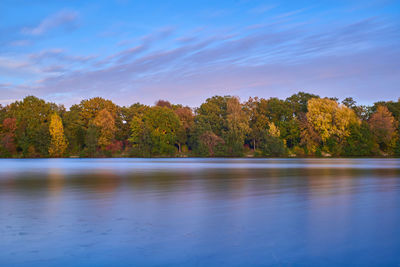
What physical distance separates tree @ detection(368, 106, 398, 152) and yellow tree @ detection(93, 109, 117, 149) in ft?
167

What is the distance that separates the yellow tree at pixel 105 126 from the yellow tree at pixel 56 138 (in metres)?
7.14

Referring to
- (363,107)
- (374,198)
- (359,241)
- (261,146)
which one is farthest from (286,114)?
(359,241)

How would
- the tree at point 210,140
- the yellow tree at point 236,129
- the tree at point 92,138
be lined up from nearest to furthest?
the yellow tree at point 236,129
the tree at point 210,140
the tree at point 92,138

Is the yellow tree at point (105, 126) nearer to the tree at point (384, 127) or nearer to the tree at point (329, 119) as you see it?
the tree at point (329, 119)

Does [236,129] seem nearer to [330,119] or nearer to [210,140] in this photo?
[210,140]

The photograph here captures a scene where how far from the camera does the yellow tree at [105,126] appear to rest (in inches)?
2928

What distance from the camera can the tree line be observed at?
70.0m

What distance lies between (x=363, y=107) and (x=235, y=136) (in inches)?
1122

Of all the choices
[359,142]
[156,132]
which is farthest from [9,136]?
[359,142]

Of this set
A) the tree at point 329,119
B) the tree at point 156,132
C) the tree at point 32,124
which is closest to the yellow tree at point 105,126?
the tree at point 156,132

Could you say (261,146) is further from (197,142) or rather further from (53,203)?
(53,203)

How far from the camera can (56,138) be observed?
74.4 meters

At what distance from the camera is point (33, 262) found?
4332 millimetres

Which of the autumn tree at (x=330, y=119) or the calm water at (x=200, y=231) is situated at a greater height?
the autumn tree at (x=330, y=119)
